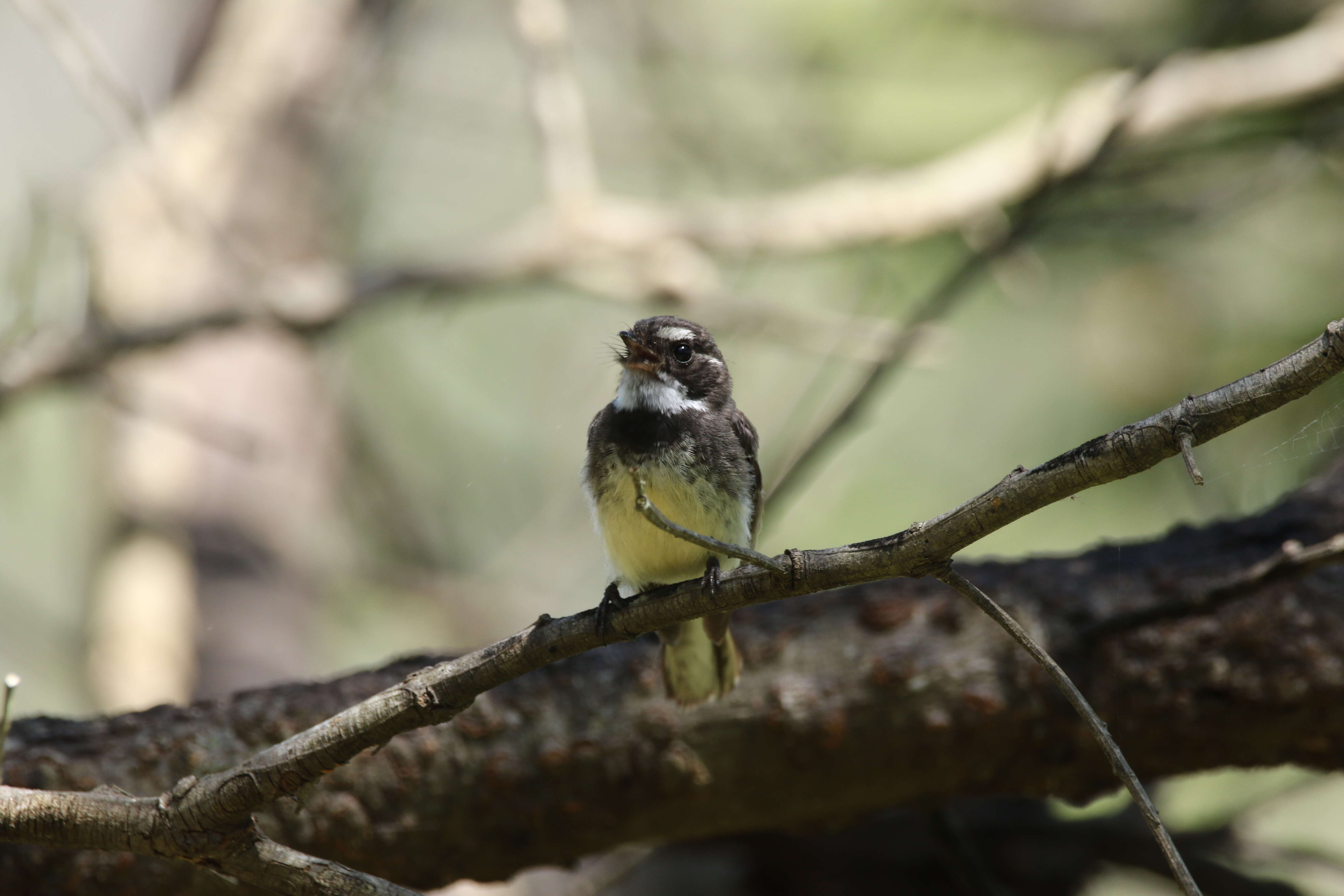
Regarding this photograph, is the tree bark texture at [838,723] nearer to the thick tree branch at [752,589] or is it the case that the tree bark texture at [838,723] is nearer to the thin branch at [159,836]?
the thin branch at [159,836]

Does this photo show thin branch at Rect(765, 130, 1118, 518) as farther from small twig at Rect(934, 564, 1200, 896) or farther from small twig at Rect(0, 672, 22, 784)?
small twig at Rect(0, 672, 22, 784)

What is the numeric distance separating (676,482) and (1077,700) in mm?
1494

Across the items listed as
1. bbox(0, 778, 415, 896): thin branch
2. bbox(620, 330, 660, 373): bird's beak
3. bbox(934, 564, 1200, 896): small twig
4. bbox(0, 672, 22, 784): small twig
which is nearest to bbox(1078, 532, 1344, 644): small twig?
bbox(934, 564, 1200, 896): small twig

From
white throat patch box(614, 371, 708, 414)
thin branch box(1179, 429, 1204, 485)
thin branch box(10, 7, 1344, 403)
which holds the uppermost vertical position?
thin branch box(10, 7, 1344, 403)

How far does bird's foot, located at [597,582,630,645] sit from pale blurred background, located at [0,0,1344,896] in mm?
1529

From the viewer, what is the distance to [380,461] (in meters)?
6.36

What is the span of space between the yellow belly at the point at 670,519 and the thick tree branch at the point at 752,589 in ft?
2.42

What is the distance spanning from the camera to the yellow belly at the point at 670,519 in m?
3.17

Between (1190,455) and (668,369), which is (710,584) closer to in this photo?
(1190,455)

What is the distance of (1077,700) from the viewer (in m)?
1.89

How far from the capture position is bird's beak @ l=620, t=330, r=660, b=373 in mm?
3562

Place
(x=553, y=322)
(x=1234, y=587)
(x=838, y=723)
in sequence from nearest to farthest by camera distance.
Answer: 1. (x=1234, y=587)
2. (x=838, y=723)
3. (x=553, y=322)

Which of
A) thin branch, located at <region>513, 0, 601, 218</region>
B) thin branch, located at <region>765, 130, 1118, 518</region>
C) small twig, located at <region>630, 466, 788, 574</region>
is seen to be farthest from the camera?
thin branch, located at <region>513, 0, 601, 218</region>

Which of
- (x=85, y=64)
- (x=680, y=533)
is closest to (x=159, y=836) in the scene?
(x=680, y=533)
